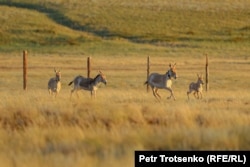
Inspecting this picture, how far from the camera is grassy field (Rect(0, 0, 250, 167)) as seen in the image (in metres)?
11.9

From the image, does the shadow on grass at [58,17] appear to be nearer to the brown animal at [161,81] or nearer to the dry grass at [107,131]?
the brown animal at [161,81]

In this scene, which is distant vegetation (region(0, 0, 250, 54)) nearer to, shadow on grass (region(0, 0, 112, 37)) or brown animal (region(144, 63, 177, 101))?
shadow on grass (region(0, 0, 112, 37))

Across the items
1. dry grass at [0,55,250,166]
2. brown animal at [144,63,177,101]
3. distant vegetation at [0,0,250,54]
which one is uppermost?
distant vegetation at [0,0,250,54]

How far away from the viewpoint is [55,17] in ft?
262

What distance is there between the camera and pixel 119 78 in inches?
1474

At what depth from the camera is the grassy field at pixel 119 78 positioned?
11.9m

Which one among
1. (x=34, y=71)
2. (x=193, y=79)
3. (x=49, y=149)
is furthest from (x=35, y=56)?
(x=49, y=149)

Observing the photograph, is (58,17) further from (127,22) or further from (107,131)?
(107,131)

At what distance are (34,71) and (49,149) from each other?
96.4 feet

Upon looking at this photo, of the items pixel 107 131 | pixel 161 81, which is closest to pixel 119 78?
pixel 161 81

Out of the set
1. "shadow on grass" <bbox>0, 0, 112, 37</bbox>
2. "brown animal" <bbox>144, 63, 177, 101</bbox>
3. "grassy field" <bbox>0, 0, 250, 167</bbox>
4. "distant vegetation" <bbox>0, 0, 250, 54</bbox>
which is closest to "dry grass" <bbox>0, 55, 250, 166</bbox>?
"grassy field" <bbox>0, 0, 250, 167</bbox>

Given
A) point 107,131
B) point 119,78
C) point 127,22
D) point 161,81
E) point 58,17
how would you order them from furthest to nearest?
1. point 58,17
2. point 127,22
3. point 119,78
4. point 161,81
5. point 107,131

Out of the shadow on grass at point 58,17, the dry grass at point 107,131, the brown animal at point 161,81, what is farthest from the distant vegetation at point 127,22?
the dry grass at point 107,131

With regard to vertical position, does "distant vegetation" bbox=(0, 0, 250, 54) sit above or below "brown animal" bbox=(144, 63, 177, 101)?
above
